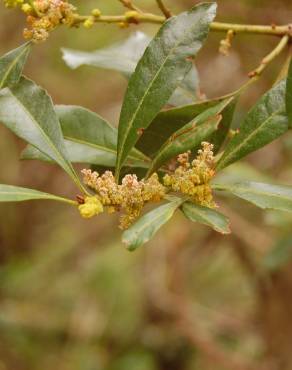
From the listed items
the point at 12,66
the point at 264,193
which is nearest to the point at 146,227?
the point at 264,193

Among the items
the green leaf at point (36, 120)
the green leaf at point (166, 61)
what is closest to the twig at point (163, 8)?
the green leaf at point (166, 61)

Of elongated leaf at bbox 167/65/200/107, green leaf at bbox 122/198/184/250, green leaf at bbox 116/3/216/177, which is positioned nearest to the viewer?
green leaf at bbox 122/198/184/250

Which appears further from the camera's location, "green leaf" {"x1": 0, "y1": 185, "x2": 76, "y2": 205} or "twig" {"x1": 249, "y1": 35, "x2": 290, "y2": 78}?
"twig" {"x1": 249, "y1": 35, "x2": 290, "y2": 78}

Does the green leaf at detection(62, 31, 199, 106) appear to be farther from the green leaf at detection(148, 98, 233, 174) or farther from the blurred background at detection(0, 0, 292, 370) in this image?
the blurred background at detection(0, 0, 292, 370)

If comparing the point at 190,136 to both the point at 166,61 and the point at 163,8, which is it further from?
the point at 163,8

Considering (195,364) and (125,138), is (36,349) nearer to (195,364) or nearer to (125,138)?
(195,364)

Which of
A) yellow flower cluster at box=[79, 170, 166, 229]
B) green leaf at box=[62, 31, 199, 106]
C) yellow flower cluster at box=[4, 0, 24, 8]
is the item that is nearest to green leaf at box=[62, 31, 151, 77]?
green leaf at box=[62, 31, 199, 106]

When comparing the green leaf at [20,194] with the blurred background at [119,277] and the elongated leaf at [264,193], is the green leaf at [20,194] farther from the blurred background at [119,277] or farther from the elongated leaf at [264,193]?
the blurred background at [119,277]
